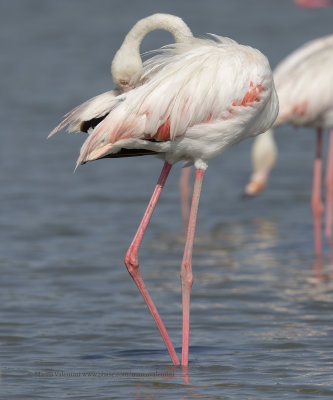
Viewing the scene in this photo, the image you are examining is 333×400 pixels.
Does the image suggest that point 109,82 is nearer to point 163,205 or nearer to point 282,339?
point 163,205

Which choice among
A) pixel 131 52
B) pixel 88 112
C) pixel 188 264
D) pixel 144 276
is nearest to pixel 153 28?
pixel 131 52

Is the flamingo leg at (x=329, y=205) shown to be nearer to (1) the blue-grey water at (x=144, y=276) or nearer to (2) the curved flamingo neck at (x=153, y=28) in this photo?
(1) the blue-grey water at (x=144, y=276)

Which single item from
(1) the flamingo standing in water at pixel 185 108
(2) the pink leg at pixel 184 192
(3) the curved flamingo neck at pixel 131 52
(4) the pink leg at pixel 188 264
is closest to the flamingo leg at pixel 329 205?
(2) the pink leg at pixel 184 192

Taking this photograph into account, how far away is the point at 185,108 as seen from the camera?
535cm

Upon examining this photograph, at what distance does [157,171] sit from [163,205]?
1.49 meters

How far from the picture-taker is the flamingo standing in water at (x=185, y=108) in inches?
209

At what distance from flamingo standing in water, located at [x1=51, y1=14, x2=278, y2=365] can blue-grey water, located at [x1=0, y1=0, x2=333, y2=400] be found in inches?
19.5

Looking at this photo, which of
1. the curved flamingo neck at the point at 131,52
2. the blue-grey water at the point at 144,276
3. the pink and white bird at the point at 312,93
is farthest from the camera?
the pink and white bird at the point at 312,93

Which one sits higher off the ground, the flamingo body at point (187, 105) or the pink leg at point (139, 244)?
the flamingo body at point (187, 105)

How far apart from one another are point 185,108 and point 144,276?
249cm

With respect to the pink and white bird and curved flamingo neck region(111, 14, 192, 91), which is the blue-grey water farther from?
curved flamingo neck region(111, 14, 192, 91)

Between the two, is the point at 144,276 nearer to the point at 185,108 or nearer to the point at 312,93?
the point at 185,108

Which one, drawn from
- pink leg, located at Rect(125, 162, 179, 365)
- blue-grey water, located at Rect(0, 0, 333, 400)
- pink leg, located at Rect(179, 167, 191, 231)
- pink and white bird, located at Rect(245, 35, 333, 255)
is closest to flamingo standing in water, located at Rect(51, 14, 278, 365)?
pink leg, located at Rect(125, 162, 179, 365)

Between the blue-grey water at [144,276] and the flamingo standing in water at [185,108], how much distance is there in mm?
496
